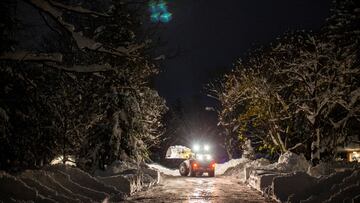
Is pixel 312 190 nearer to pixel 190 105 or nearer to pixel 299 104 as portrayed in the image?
pixel 299 104

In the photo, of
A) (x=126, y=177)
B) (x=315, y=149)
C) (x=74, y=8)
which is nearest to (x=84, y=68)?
(x=74, y=8)

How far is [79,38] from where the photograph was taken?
717 centimetres

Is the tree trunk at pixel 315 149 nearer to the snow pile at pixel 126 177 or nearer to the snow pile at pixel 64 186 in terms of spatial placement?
the snow pile at pixel 126 177

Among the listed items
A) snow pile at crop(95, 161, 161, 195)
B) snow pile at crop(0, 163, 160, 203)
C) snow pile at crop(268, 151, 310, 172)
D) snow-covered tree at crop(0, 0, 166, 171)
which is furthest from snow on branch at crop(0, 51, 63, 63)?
snow pile at crop(268, 151, 310, 172)

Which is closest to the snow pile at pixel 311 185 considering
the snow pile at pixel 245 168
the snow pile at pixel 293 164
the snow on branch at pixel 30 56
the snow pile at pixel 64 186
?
the snow pile at pixel 293 164

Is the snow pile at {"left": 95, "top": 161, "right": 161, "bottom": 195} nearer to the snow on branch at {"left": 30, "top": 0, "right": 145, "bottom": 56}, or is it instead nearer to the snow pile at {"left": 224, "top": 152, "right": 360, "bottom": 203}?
the snow pile at {"left": 224, "top": 152, "right": 360, "bottom": 203}

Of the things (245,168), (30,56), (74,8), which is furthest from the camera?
(245,168)

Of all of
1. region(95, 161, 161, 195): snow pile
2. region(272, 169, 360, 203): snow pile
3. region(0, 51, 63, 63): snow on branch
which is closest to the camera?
region(0, 51, 63, 63): snow on branch

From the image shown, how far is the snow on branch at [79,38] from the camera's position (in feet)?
21.9

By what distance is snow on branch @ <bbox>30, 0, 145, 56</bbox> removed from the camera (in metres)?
6.68

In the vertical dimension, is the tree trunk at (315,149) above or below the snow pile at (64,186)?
above

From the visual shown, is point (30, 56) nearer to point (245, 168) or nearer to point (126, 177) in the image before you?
point (126, 177)

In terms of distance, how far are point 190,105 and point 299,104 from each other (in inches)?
2146

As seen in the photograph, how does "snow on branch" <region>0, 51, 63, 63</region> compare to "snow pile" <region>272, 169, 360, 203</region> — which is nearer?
"snow on branch" <region>0, 51, 63, 63</region>
